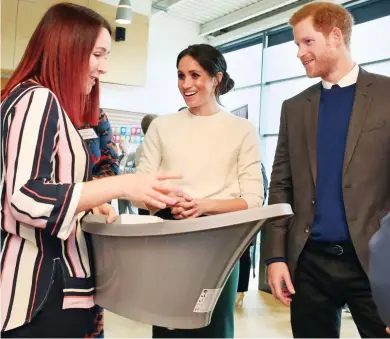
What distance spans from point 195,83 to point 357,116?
62 centimetres

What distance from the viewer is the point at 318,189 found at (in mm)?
1355

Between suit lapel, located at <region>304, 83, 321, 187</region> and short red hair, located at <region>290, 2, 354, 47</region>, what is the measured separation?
18 cm

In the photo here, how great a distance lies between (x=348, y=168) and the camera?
130 centimetres

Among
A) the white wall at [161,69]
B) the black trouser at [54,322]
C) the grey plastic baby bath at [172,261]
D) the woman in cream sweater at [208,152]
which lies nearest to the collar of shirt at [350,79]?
the woman in cream sweater at [208,152]

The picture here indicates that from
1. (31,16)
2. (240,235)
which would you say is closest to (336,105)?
(240,235)

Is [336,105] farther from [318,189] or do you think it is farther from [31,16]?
[31,16]

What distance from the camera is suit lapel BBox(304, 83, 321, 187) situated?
1.38 metres

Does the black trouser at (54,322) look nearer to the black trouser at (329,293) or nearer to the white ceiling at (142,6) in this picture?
the black trouser at (329,293)

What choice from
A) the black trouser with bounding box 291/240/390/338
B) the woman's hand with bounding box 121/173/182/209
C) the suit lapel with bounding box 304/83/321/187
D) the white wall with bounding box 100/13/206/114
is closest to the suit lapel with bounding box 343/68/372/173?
the suit lapel with bounding box 304/83/321/187

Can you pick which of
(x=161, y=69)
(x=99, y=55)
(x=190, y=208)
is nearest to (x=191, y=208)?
(x=190, y=208)

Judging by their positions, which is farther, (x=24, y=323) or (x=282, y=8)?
(x=282, y=8)

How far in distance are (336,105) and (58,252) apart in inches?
37.0

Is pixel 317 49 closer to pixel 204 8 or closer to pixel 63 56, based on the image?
pixel 63 56

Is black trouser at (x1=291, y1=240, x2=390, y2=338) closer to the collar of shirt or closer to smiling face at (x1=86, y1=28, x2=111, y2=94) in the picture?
the collar of shirt
